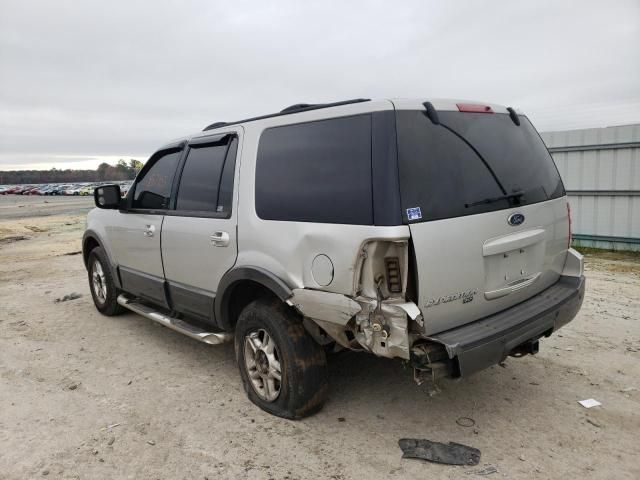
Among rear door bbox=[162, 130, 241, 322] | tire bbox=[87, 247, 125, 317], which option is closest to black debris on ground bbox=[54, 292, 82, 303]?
tire bbox=[87, 247, 125, 317]

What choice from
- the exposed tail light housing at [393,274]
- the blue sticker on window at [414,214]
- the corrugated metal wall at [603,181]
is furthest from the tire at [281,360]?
the corrugated metal wall at [603,181]

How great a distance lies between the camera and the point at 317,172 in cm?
304

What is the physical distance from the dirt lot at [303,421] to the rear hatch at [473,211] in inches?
33.6

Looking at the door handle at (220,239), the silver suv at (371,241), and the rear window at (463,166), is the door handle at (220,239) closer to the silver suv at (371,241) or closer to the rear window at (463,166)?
the silver suv at (371,241)

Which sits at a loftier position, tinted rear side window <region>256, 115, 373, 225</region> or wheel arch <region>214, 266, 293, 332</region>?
tinted rear side window <region>256, 115, 373, 225</region>

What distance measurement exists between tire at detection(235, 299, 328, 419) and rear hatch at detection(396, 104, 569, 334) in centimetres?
91

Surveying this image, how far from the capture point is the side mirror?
4.83 metres

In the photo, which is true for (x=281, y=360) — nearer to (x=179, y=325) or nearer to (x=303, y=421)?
(x=303, y=421)

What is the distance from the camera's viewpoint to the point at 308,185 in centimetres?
308

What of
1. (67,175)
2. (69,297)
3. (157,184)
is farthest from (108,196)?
(67,175)

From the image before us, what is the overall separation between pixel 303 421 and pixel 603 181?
8498 mm

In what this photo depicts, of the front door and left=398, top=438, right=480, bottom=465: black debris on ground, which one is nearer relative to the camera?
left=398, top=438, right=480, bottom=465: black debris on ground

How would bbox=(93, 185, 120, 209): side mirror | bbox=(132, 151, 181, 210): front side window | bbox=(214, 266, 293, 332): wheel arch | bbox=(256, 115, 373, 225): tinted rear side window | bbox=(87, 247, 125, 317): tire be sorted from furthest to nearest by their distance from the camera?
bbox=(87, 247, 125, 317): tire
bbox=(93, 185, 120, 209): side mirror
bbox=(132, 151, 181, 210): front side window
bbox=(214, 266, 293, 332): wheel arch
bbox=(256, 115, 373, 225): tinted rear side window

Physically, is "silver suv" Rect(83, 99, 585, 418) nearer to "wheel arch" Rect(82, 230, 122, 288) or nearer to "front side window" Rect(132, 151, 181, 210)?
"front side window" Rect(132, 151, 181, 210)
